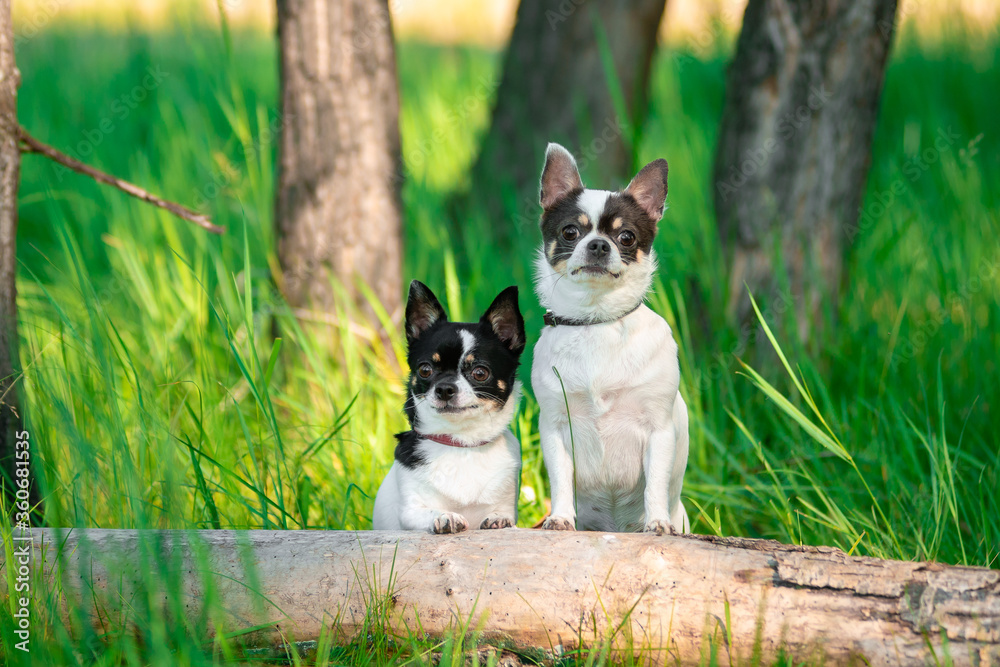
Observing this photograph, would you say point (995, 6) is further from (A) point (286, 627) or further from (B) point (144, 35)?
(A) point (286, 627)

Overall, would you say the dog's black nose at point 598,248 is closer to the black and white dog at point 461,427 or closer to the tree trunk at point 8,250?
the black and white dog at point 461,427

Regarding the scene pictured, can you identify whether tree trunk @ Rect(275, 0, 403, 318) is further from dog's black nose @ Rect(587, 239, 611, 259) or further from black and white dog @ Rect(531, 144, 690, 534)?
dog's black nose @ Rect(587, 239, 611, 259)

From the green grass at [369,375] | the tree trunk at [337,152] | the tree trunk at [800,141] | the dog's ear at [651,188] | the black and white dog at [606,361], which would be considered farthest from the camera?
the tree trunk at [337,152]

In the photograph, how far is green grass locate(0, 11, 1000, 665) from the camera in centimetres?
243

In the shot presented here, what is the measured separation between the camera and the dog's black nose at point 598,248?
217cm

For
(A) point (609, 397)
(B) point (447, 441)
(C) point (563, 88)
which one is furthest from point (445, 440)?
(C) point (563, 88)

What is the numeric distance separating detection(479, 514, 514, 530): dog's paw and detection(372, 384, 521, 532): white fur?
0.01 meters

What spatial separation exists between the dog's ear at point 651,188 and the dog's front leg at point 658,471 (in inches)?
Answer: 25.9

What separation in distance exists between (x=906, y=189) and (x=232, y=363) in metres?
4.33

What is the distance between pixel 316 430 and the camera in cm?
335

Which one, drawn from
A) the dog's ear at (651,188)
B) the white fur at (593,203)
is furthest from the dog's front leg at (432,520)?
the dog's ear at (651,188)

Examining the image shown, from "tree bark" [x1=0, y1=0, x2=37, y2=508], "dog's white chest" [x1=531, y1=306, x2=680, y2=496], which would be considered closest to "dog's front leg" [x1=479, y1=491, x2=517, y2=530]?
"dog's white chest" [x1=531, y1=306, x2=680, y2=496]

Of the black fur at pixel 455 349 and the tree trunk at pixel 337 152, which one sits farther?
the tree trunk at pixel 337 152

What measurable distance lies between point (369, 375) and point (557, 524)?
1.65m
